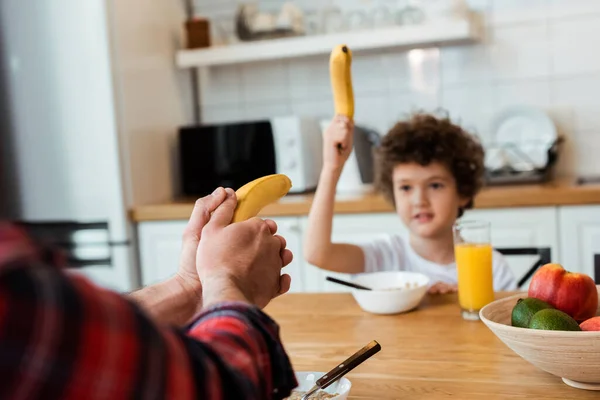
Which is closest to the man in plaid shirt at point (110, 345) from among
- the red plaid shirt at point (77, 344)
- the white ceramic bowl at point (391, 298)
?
the red plaid shirt at point (77, 344)

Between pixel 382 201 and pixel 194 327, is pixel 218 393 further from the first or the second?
pixel 382 201

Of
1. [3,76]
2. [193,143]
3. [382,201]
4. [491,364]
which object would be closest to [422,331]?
[491,364]

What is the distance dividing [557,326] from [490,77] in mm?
2132

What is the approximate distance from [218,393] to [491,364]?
0.65 meters

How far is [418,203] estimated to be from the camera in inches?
72.9

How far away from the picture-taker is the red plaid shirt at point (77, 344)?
0.43 meters

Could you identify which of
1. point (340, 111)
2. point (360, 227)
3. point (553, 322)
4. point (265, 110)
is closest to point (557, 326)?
point (553, 322)

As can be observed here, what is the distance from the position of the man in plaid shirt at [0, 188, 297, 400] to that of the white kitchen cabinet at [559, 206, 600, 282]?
1.89 metres

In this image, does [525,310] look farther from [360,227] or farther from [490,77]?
[490,77]

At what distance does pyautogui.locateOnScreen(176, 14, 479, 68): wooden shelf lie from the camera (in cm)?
270

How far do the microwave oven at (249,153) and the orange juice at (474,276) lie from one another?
1.47 m

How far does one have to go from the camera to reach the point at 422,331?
4.26 feet

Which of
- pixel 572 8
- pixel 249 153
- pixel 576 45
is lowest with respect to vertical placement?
pixel 249 153

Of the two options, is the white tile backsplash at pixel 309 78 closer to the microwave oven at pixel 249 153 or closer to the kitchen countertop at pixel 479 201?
the microwave oven at pixel 249 153
